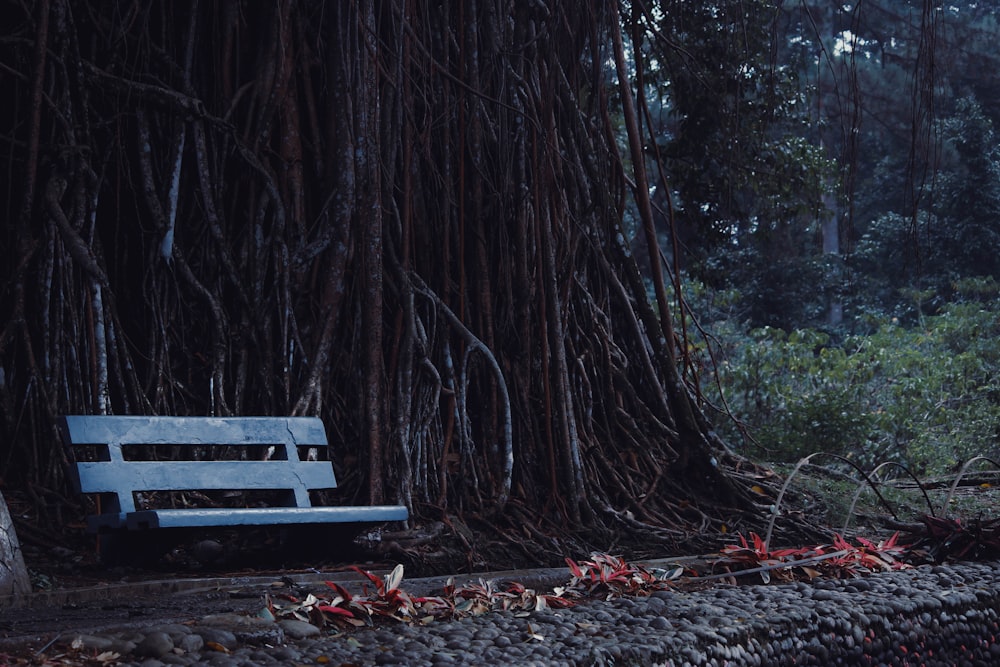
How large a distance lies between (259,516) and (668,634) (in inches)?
58.1

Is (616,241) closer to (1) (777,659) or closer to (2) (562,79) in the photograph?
(2) (562,79)

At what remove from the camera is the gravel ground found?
6.72ft

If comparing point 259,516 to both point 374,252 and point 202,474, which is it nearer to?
point 202,474

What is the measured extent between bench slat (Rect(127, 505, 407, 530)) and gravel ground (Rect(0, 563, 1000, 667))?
424 millimetres

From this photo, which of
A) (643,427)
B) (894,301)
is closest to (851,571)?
(643,427)

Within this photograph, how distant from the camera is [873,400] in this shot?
9.07m

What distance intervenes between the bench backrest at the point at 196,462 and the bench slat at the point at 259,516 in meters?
0.22

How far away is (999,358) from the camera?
9219mm

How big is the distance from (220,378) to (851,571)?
7.55ft

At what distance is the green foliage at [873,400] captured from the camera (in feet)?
24.6

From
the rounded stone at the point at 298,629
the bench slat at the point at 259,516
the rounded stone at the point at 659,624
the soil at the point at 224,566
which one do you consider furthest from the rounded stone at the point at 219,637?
the bench slat at the point at 259,516

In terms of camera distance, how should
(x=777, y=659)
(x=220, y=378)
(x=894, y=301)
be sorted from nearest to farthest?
(x=777, y=659)
(x=220, y=378)
(x=894, y=301)

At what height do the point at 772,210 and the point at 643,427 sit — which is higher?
the point at 772,210

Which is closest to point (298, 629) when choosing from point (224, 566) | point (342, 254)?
→ point (224, 566)
